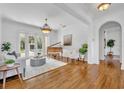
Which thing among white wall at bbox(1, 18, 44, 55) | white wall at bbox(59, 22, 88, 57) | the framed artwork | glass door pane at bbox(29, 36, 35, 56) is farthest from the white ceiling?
glass door pane at bbox(29, 36, 35, 56)

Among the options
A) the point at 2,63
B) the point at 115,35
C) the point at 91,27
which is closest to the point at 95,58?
the point at 91,27

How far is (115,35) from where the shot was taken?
10.9 metres

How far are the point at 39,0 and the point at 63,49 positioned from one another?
8.57 meters

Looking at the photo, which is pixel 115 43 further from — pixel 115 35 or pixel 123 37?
pixel 123 37

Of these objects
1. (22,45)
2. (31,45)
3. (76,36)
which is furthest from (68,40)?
(22,45)

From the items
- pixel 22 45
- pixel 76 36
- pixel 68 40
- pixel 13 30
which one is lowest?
pixel 22 45

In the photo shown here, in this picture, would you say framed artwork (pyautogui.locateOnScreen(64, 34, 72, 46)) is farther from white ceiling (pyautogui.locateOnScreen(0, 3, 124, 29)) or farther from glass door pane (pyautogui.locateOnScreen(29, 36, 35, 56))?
white ceiling (pyautogui.locateOnScreen(0, 3, 124, 29))

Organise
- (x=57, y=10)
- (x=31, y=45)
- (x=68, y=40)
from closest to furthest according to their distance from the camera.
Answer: (x=57, y=10) < (x=31, y=45) < (x=68, y=40)

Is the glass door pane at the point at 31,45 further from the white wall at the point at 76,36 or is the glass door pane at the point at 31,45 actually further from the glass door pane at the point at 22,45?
the white wall at the point at 76,36

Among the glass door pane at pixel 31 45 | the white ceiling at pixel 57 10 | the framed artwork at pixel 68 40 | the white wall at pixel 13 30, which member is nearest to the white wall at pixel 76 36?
the framed artwork at pixel 68 40

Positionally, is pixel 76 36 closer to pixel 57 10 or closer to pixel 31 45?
pixel 31 45

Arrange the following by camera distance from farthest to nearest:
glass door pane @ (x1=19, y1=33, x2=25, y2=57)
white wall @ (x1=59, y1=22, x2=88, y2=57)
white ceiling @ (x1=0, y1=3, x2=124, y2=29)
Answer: glass door pane @ (x1=19, y1=33, x2=25, y2=57)
white wall @ (x1=59, y1=22, x2=88, y2=57)
white ceiling @ (x1=0, y1=3, x2=124, y2=29)

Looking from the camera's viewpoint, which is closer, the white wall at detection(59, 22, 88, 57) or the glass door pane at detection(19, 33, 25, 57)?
the white wall at detection(59, 22, 88, 57)

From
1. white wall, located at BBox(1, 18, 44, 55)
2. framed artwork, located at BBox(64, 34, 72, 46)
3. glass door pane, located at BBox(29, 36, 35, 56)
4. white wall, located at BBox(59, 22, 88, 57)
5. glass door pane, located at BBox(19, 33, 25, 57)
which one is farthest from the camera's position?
framed artwork, located at BBox(64, 34, 72, 46)
